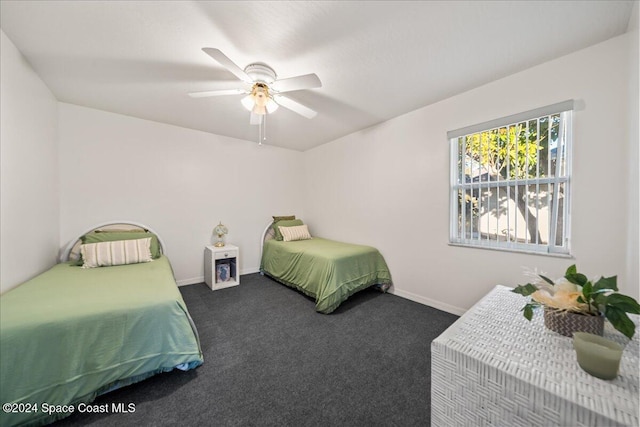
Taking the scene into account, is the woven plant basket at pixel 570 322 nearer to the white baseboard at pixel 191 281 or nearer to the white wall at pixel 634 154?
the white wall at pixel 634 154

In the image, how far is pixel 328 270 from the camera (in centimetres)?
262

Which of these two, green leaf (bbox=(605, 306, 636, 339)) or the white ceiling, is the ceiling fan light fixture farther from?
green leaf (bbox=(605, 306, 636, 339))

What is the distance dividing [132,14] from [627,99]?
342cm

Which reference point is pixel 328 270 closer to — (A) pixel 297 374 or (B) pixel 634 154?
(A) pixel 297 374

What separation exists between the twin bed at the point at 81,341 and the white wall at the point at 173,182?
1424 mm

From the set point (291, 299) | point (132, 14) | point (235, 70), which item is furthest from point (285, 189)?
point (132, 14)

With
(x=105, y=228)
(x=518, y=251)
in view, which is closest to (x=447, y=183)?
(x=518, y=251)

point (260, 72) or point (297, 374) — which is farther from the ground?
point (260, 72)

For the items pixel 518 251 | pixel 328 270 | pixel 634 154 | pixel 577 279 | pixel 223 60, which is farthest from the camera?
pixel 328 270

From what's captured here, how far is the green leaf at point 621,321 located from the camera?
733 mm

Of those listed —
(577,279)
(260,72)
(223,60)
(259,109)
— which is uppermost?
(260,72)

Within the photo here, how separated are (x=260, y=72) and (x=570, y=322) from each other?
2404 millimetres

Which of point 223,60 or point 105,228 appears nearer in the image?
point 223,60

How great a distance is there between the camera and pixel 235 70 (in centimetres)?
170
